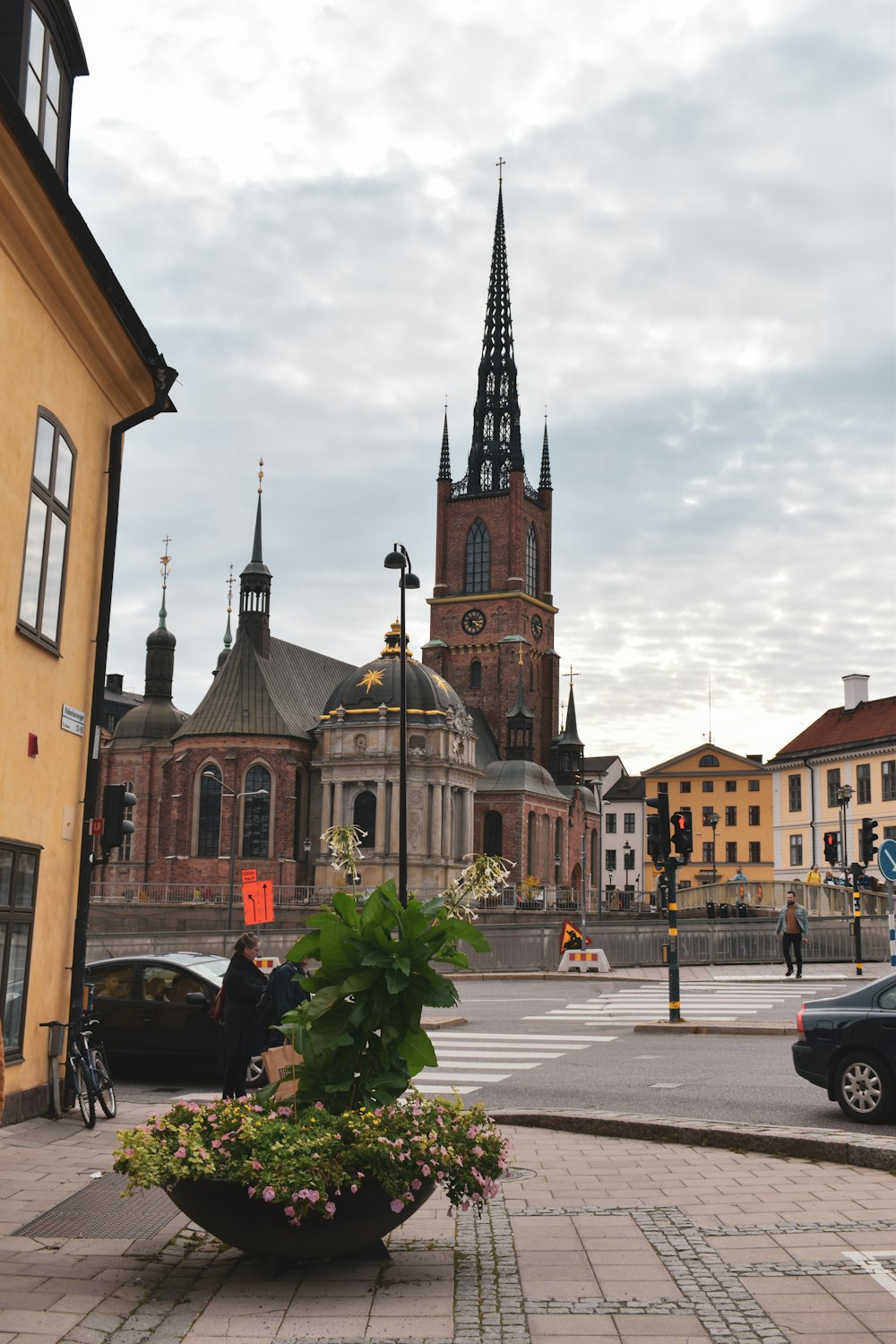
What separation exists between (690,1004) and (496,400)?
9008cm

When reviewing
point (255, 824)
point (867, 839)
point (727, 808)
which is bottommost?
point (867, 839)

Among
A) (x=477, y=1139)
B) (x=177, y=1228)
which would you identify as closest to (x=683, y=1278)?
(x=477, y=1139)

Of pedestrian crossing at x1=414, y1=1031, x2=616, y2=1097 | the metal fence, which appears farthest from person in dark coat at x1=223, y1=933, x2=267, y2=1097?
the metal fence

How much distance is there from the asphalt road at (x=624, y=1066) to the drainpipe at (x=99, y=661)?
1793 millimetres

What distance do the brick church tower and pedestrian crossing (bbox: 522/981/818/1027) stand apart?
6528cm

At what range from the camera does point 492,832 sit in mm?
88312

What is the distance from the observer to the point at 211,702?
79.2 m

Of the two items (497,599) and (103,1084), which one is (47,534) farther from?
(497,599)

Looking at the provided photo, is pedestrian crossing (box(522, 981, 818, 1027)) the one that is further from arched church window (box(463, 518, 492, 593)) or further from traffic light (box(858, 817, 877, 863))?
arched church window (box(463, 518, 492, 593))

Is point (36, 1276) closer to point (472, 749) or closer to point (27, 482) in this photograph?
point (27, 482)

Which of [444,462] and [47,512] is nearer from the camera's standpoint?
[47,512]

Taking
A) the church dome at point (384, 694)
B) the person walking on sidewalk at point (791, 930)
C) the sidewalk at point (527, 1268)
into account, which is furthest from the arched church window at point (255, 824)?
the sidewalk at point (527, 1268)

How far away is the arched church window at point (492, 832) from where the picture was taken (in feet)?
287

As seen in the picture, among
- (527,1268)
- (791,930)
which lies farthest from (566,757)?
(527,1268)
